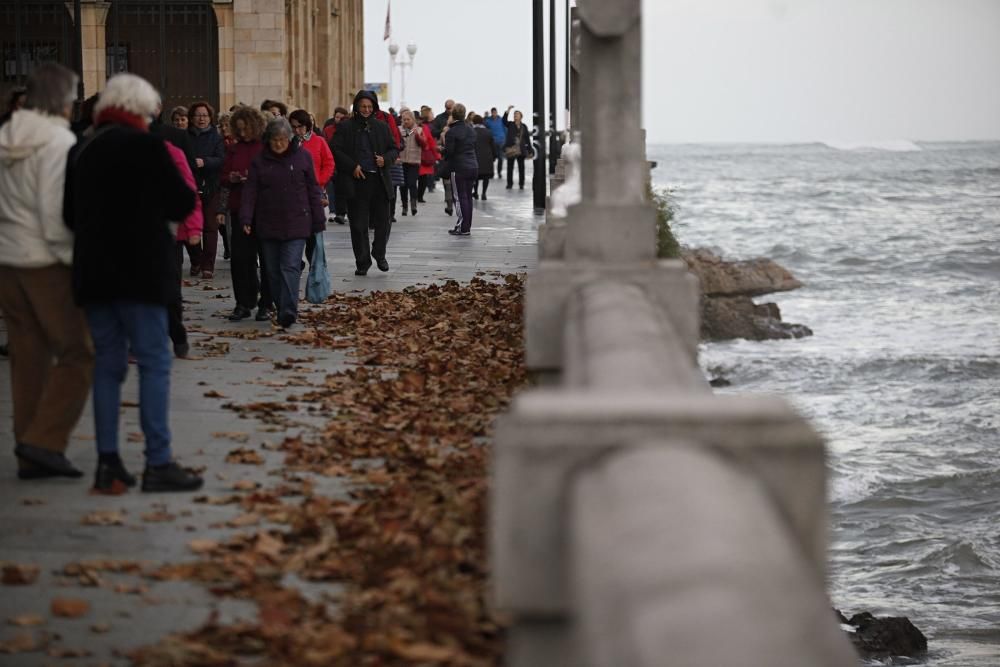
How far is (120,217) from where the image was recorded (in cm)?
723

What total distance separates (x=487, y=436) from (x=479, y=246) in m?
14.7

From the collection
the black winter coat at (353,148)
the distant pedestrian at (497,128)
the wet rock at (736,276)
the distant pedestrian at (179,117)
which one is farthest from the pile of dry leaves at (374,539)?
the distant pedestrian at (497,128)

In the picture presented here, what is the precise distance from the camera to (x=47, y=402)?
767 centimetres

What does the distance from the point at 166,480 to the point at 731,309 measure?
1122 inches

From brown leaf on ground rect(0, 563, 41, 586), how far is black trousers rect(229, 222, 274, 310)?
809 centimetres

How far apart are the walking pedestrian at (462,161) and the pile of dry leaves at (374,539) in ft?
46.7

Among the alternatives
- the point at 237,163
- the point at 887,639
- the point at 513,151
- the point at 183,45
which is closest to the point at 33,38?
the point at 183,45

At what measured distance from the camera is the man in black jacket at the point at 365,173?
18500 millimetres

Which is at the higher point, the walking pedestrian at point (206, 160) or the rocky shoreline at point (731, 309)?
→ the walking pedestrian at point (206, 160)

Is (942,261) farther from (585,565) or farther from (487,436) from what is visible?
(585,565)

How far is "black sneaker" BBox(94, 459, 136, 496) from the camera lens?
7309mm

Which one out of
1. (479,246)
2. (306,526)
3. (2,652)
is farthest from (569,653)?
(479,246)

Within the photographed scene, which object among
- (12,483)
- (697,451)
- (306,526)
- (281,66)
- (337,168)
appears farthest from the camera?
(281,66)

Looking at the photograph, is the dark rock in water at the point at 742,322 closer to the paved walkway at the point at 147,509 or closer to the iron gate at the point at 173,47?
the iron gate at the point at 173,47
